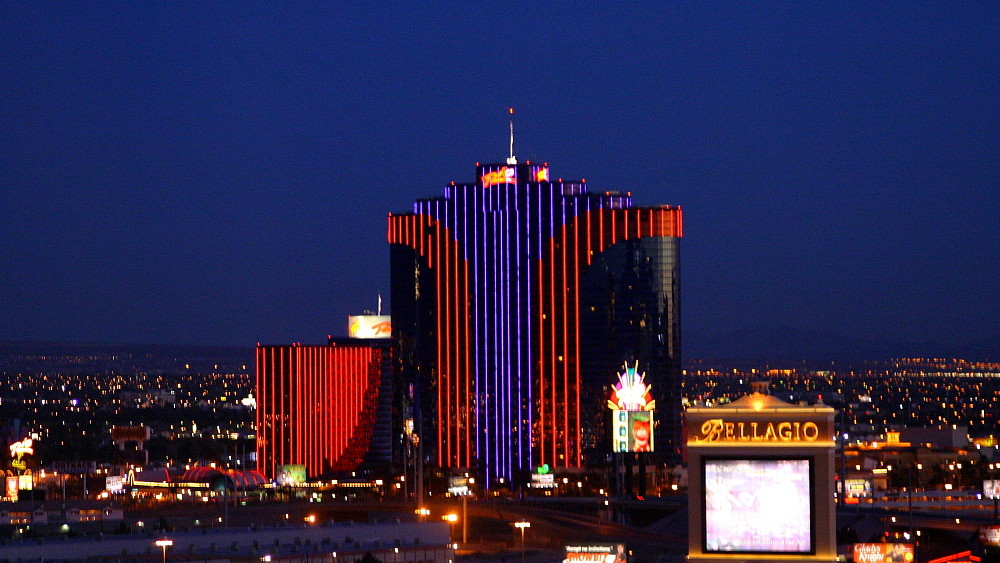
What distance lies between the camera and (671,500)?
18538 cm

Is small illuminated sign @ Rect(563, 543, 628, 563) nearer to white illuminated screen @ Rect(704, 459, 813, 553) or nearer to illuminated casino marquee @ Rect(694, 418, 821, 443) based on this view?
white illuminated screen @ Rect(704, 459, 813, 553)

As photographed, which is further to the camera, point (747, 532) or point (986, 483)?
point (986, 483)

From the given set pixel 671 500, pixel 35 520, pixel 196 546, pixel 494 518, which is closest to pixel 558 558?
pixel 196 546

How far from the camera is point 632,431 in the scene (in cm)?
19725

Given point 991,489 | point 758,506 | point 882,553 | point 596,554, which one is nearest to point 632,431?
point 991,489

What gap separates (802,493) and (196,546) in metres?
45.7

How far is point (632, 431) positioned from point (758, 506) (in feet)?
427

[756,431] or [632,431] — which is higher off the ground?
[756,431]

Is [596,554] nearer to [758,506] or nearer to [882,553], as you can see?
[882,553]

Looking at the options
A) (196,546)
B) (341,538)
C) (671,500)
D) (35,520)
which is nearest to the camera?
(196,546)

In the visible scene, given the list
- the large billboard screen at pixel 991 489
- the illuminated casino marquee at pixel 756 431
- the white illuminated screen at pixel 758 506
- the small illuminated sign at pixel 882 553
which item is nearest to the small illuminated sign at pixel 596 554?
the small illuminated sign at pixel 882 553

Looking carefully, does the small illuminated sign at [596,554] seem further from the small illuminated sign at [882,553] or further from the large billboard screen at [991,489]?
the large billboard screen at [991,489]

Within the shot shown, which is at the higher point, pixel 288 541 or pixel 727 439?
pixel 727 439

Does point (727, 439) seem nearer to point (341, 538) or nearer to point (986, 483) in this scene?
point (341, 538)
